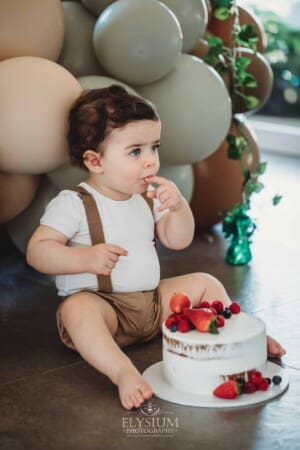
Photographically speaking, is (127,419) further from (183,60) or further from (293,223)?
(293,223)

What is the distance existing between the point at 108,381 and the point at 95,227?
0.96 ft

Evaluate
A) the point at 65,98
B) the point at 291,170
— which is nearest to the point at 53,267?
the point at 65,98

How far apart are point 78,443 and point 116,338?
0.38 m

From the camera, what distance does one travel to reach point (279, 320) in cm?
183

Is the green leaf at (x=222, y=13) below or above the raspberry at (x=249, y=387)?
above

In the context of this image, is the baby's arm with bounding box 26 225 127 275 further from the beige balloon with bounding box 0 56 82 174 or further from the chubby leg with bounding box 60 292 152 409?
the beige balloon with bounding box 0 56 82 174

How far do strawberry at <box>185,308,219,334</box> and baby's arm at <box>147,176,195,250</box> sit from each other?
23cm

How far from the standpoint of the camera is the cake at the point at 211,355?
4.63 ft

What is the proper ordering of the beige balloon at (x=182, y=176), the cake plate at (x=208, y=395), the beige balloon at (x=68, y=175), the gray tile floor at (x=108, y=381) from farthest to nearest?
1. the beige balloon at (x=182, y=176)
2. the beige balloon at (x=68, y=175)
3. the cake plate at (x=208, y=395)
4. the gray tile floor at (x=108, y=381)

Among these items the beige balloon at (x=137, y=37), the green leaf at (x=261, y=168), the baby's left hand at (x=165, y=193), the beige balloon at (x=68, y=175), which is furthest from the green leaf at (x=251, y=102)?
the baby's left hand at (x=165, y=193)

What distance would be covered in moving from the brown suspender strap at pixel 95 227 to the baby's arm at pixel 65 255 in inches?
2.1

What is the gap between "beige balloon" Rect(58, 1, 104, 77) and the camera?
2043mm

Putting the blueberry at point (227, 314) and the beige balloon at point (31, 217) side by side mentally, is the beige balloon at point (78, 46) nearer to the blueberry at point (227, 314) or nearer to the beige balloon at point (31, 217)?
the beige balloon at point (31, 217)

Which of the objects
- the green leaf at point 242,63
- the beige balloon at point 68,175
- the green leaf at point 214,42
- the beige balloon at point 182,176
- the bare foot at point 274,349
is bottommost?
the beige balloon at point 182,176
